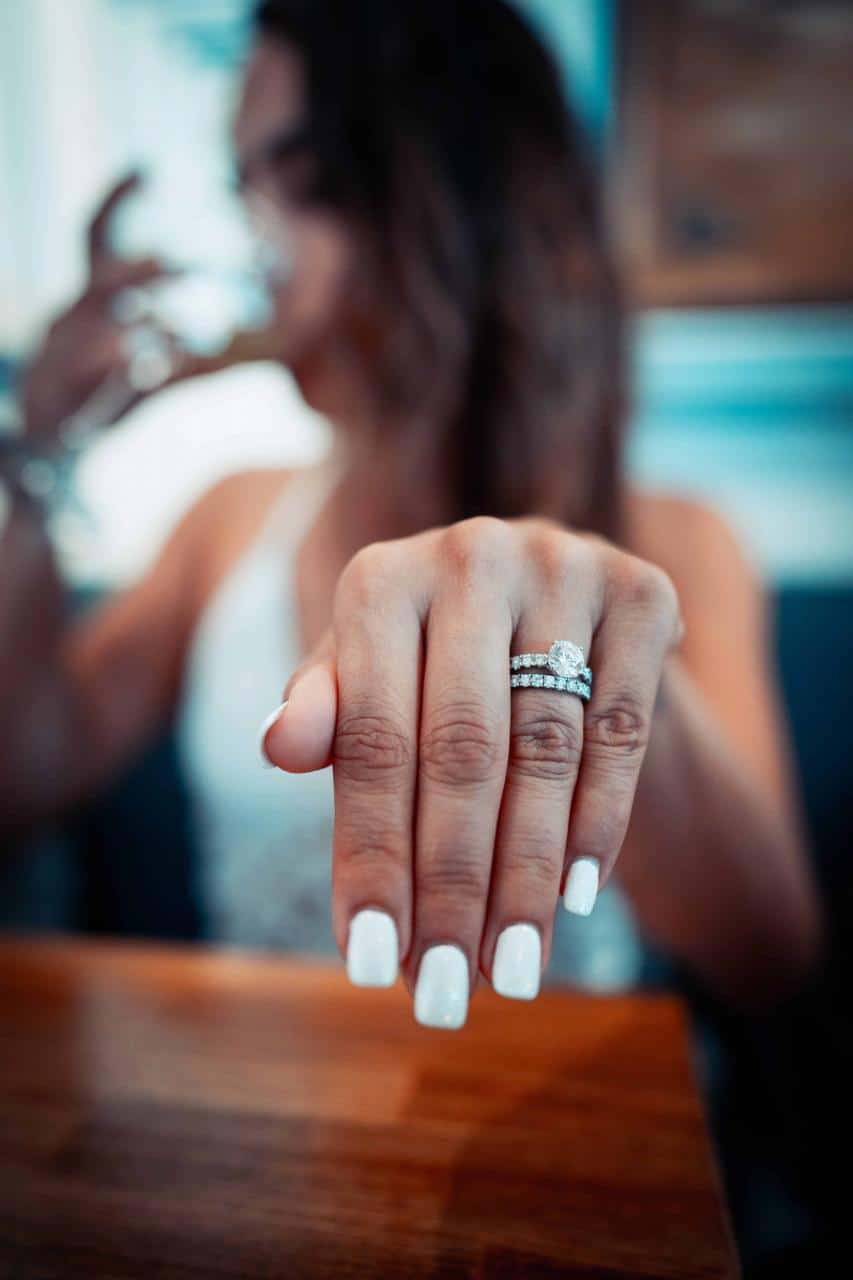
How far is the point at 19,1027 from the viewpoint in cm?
45

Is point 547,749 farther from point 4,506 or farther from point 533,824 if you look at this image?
point 4,506

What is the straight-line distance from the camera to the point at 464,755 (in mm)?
215

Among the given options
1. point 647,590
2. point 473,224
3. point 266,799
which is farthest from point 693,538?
point 647,590

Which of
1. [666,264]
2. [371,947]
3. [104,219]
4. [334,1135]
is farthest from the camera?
[666,264]

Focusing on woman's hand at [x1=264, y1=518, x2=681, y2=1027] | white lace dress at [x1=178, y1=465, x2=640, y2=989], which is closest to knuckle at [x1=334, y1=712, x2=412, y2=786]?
woman's hand at [x1=264, y1=518, x2=681, y2=1027]

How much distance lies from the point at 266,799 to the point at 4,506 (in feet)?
1.36

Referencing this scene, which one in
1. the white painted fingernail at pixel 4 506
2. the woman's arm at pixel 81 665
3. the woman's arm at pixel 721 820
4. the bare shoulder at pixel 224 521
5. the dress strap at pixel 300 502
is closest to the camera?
the woman's arm at pixel 721 820

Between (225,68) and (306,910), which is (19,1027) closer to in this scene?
(306,910)

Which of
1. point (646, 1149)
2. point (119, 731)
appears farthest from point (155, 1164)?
point (119, 731)

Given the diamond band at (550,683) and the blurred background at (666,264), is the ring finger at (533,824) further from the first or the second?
the blurred background at (666,264)

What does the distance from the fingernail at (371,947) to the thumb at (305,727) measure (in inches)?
1.8

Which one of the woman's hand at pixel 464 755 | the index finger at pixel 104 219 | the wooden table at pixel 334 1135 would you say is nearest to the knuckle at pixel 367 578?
the woman's hand at pixel 464 755

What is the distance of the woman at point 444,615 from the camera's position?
22 centimetres

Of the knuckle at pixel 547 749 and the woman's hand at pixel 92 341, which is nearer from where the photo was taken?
the knuckle at pixel 547 749
